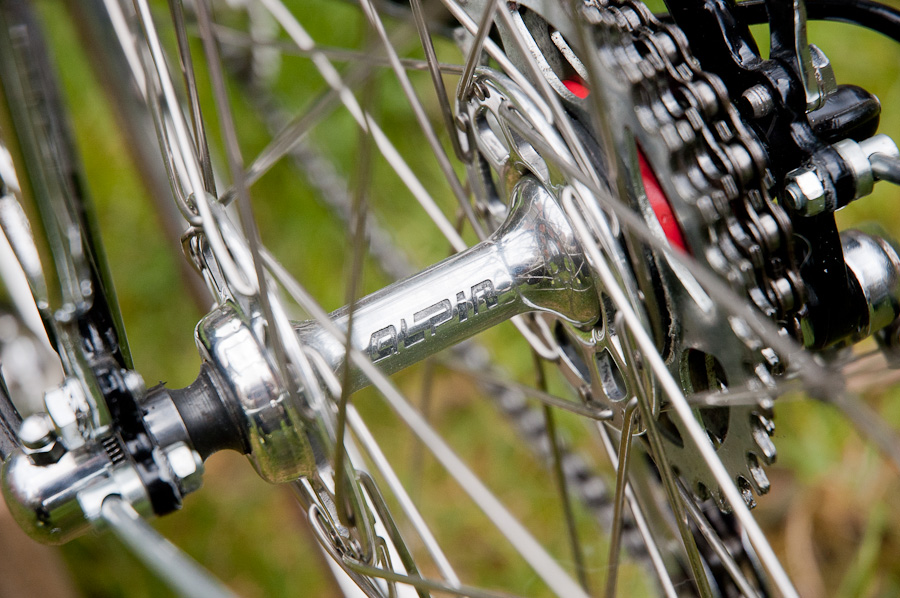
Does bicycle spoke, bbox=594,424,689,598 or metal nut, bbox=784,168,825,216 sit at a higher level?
metal nut, bbox=784,168,825,216

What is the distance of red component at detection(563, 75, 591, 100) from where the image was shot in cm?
38

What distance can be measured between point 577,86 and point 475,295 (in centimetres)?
11

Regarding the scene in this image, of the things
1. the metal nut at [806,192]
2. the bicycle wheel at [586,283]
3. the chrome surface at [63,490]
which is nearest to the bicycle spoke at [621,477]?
the bicycle wheel at [586,283]

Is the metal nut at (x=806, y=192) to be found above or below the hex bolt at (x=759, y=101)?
below

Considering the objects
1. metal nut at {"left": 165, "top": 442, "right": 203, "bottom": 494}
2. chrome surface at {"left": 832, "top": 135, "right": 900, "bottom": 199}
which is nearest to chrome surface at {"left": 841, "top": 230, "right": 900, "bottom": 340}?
chrome surface at {"left": 832, "top": 135, "right": 900, "bottom": 199}

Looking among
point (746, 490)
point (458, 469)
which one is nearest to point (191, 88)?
point (458, 469)

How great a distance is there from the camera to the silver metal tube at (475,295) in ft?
1.20

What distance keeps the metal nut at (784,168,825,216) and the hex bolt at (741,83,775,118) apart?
3 centimetres

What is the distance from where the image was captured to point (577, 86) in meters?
0.38

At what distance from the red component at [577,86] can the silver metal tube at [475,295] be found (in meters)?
0.05

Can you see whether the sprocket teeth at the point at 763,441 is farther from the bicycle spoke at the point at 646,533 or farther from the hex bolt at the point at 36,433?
the hex bolt at the point at 36,433

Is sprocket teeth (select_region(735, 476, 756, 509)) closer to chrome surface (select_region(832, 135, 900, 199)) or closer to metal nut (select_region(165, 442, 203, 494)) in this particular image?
chrome surface (select_region(832, 135, 900, 199))

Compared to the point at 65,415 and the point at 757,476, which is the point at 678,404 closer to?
the point at 757,476

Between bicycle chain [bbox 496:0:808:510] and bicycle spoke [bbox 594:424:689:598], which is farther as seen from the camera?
bicycle spoke [bbox 594:424:689:598]
